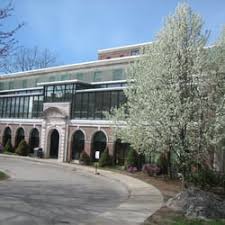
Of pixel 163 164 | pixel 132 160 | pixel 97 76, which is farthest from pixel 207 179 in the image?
pixel 97 76

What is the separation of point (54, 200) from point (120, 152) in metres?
22.4

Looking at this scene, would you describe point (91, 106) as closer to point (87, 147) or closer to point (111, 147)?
point (87, 147)

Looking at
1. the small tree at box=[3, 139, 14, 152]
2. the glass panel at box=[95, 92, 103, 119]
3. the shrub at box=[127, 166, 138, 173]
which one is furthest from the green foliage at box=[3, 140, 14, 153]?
the shrub at box=[127, 166, 138, 173]

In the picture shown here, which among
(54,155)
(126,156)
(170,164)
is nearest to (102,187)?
(170,164)

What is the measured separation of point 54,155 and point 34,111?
252 inches

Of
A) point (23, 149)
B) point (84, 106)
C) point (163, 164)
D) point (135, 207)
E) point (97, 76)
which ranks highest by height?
point (97, 76)

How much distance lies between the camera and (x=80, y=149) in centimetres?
4422

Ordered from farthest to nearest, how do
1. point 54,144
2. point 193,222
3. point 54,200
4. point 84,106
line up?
point 54,144 < point 84,106 < point 54,200 < point 193,222

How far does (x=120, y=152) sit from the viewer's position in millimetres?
40000

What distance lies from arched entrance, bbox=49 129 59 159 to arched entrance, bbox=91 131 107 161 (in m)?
6.58

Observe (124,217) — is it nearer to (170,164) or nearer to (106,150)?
(170,164)

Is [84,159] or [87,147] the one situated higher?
[87,147]

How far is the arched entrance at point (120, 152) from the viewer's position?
39531 millimetres

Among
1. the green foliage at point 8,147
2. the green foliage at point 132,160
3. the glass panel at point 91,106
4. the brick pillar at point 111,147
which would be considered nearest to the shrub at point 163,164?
the green foliage at point 132,160
